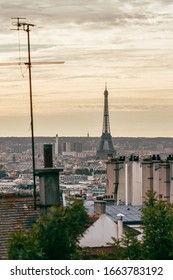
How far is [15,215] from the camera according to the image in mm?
5816

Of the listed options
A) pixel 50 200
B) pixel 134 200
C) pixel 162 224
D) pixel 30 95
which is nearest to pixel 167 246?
pixel 162 224


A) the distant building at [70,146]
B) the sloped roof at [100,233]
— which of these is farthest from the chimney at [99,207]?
the sloped roof at [100,233]

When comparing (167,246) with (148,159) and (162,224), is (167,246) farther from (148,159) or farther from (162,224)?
(148,159)

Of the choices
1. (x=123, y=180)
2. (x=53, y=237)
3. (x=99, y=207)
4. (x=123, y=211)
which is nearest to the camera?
(x=53, y=237)

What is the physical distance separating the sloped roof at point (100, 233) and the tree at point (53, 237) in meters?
2.22

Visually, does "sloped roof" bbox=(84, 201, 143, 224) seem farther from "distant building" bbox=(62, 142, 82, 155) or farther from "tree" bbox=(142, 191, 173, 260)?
"tree" bbox=(142, 191, 173, 260)

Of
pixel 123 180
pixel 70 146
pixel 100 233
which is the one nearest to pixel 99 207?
pixel 70 146

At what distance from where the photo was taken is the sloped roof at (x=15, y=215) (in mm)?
5633

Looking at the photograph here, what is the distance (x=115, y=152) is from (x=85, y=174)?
0.80m

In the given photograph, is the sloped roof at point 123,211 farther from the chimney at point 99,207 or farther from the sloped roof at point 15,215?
the sloped roof at point 15,215

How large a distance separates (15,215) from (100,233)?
1.91 metres

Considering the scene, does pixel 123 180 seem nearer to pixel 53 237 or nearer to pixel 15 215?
pixel 15 215

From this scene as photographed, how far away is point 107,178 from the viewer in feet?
39.9

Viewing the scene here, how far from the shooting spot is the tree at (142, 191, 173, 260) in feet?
15.9
